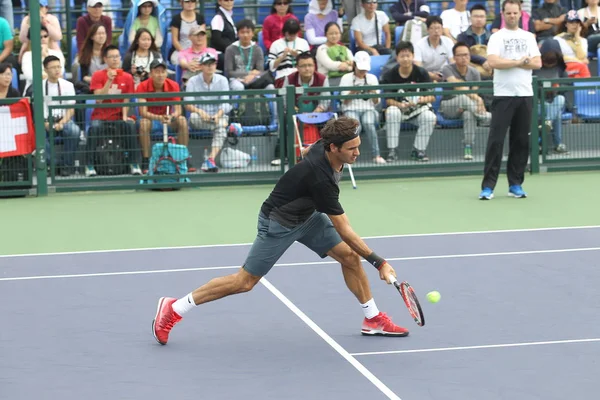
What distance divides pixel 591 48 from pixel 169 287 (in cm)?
1163

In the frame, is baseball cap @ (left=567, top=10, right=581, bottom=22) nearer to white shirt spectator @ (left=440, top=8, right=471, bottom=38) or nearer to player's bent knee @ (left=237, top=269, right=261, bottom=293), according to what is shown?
white shirt spectator @ (left=440, top=8, right=471, bottom=38)

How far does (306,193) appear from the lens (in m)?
7.45

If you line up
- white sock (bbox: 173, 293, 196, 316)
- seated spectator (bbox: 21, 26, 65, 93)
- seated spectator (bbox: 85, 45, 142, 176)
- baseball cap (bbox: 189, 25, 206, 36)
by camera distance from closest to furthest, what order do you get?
white sock (bbox: 173, 293, 196, 316)
seated spectator (bbox: 85, 45, 142, 176)
seated spectator (bbox: 21, 26, 65, 93)
baseball cap (bbox: 189, 25, 206, 36)

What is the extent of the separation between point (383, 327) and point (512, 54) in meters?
6.56

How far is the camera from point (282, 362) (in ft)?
23.6

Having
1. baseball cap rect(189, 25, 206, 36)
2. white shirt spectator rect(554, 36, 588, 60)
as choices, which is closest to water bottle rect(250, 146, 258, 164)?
baseball cap rect(189, 25, 206, 36)

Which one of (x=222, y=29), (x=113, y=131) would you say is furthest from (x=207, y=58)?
(x=222, y=29)

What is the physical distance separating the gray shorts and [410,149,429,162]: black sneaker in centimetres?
847

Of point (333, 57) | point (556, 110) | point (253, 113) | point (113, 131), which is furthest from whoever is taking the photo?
point (333, 57)

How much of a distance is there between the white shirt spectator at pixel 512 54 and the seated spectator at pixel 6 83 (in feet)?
21.3

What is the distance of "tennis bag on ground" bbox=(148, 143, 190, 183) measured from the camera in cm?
1530

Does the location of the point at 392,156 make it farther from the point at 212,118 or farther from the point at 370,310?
the point at 370,310

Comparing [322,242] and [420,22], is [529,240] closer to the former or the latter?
[322,242]

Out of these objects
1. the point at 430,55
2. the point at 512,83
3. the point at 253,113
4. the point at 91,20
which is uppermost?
the point at 91,20
